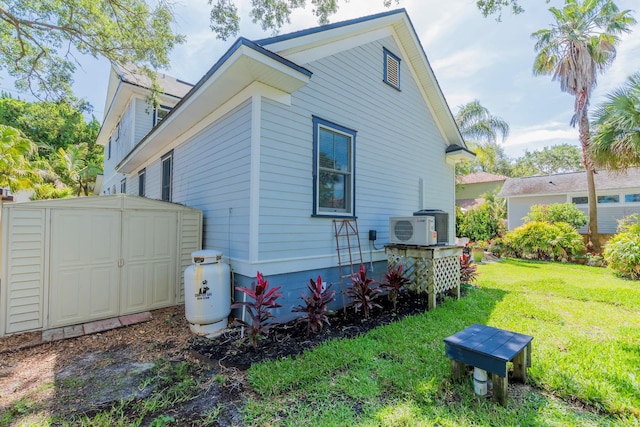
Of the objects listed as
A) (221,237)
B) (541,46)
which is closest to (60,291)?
(221,237)

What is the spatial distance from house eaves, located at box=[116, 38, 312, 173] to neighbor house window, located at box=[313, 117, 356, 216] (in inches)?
37.9

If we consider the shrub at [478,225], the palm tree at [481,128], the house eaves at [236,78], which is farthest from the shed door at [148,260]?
the palm tree at [481,128]

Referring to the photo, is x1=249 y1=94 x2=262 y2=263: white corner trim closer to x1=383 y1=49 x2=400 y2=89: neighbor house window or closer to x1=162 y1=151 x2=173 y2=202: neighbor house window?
x1=383 y1=49 x2=400 y2=89: neighbor house window

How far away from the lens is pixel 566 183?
1586 centimetres

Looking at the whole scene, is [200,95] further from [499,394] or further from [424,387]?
[499,394]

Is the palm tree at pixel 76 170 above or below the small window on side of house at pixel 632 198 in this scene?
above

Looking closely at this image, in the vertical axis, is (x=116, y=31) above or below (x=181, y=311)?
above

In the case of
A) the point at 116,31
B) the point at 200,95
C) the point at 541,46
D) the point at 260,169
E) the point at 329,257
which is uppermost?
the point at 541,46

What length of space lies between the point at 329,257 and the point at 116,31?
6756mm

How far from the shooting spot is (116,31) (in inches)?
255

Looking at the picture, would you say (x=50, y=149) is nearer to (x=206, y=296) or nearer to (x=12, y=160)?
(x=12, y=160)

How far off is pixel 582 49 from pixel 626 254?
785cm

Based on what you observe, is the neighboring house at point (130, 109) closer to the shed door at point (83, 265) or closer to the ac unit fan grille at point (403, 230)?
the shed door at point (83, 265)

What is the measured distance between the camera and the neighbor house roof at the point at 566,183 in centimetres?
1388
